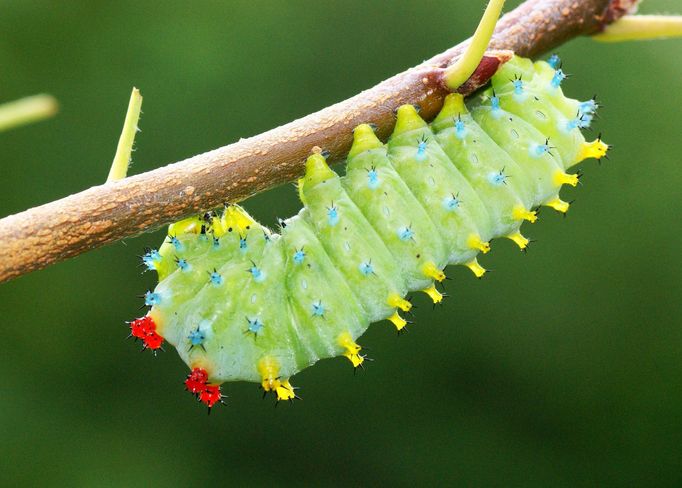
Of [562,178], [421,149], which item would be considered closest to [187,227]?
[421,149]

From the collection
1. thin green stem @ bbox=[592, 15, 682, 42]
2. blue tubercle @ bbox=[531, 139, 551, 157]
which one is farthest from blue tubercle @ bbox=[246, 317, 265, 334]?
thin green stem @ bbox=[592, 15, 682, 42]

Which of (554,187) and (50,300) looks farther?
(50,300)

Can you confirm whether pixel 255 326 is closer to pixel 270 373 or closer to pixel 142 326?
pixel 270 373

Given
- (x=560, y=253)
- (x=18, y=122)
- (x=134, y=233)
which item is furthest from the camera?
(x=560, y=253)

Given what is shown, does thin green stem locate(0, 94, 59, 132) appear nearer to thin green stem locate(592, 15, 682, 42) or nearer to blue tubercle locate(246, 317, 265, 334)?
blue tubercle locate(246, 317, 265, 334)

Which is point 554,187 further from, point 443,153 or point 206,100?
point 206,100

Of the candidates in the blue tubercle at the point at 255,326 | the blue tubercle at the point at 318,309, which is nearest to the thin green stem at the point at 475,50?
the blue tubercle at the point at 318,309

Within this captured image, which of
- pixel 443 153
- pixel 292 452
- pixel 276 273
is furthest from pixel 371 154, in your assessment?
pixel 292 452
